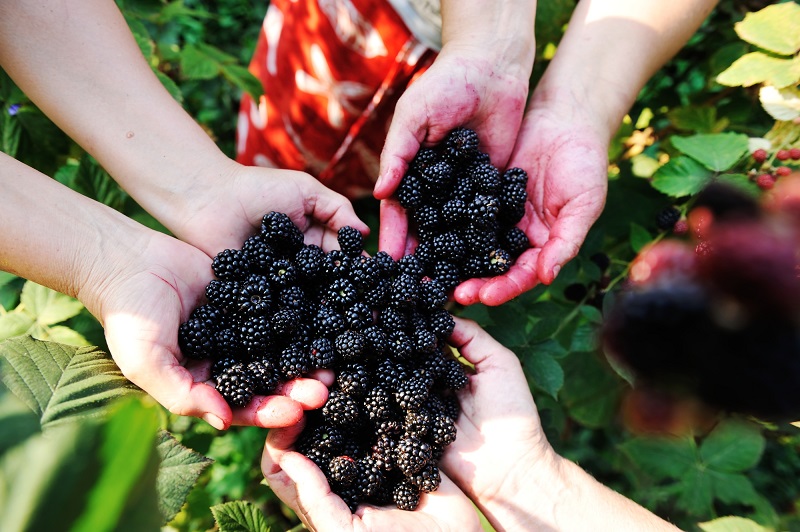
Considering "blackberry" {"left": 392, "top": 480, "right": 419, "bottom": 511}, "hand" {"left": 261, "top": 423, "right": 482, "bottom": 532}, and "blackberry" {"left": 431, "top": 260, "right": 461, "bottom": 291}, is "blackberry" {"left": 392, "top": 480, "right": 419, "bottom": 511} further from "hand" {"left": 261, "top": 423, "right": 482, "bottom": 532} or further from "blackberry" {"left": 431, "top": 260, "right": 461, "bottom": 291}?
"blackberry" {"left": 431, "top": 260, "right": 461, "bottom": 291}

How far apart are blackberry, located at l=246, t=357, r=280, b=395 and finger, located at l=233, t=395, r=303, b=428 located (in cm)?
3

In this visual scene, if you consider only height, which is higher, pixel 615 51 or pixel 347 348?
pixel 615 51

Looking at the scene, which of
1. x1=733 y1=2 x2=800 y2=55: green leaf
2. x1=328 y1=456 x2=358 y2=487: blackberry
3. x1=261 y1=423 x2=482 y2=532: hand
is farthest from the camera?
x1=733 y1=2 x2=800 y2=55: green leaf

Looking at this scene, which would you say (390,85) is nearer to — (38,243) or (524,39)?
(524,39)

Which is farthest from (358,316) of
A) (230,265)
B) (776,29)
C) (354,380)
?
(776,29)

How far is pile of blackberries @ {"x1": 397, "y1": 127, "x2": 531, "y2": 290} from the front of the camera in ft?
5.37

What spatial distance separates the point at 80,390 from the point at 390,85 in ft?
4.87

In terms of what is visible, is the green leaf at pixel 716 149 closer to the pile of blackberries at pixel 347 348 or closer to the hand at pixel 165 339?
the pile of blackberries at pixel 347 348

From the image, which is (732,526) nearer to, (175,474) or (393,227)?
(393,227)

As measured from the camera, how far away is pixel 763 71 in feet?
4.89

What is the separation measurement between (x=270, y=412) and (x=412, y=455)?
390mm

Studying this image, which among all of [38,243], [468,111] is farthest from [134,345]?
[468,111]

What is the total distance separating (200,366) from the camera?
4.59ft

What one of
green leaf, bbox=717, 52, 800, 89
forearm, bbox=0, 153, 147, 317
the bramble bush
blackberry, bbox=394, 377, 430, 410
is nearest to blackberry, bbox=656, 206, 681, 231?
the bramble bush
